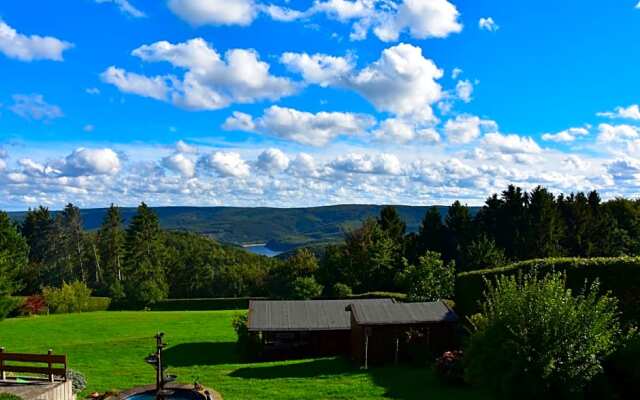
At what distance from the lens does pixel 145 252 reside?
82.9m

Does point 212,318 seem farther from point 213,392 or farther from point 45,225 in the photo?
point 45,225

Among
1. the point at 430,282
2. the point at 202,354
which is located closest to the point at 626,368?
the point at 202,354

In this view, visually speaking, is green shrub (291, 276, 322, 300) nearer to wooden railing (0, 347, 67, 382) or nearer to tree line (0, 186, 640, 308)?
tree line (0, 186, 640, 308)

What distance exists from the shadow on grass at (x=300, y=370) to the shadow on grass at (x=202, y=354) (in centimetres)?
332

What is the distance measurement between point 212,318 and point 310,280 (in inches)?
462

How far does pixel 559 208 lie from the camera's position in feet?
204

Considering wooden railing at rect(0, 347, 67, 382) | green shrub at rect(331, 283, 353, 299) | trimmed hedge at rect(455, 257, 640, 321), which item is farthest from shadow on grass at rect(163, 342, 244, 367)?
green shrub at rect(331, 283, 353, 299)

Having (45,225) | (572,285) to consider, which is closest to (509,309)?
(572,285)

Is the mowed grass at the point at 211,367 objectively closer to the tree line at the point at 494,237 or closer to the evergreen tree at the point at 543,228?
the tree line at the point at 494,237

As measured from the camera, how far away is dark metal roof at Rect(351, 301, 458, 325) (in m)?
27.1

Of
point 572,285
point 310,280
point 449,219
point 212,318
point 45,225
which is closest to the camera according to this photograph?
point 572,285

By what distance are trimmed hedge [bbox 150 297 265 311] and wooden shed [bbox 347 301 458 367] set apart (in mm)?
38782

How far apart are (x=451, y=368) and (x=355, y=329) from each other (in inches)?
312

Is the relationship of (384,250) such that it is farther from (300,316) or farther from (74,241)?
(74,241)
